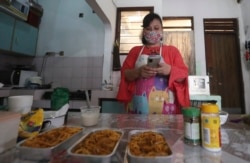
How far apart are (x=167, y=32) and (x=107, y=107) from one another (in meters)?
1.71

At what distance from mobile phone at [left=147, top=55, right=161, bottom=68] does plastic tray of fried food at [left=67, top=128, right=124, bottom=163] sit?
414 millimetres

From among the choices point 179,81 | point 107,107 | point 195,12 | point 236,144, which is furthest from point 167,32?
point 236,144

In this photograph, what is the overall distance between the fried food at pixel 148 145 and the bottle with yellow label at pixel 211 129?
0.11 meters

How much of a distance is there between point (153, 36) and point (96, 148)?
76 centimetres

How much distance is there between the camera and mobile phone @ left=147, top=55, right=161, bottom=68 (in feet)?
2.51

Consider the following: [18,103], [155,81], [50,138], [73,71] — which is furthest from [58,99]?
[73,71]

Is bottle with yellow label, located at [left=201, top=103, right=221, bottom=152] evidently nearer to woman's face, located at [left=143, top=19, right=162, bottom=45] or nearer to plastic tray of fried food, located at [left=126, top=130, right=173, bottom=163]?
plastic tray of fried food, located at [left=126, top=130, right=173, bottom=163]

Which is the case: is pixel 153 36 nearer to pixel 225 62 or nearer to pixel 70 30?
pixel 70 30

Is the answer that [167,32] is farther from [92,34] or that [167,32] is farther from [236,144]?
[236,144]

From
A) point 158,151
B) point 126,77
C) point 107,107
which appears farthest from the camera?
point 107,107

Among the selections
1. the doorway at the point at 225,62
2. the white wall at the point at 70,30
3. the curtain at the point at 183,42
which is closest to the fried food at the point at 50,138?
the white wall at the point at 70,30

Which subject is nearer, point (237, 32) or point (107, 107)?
point (107, 107)

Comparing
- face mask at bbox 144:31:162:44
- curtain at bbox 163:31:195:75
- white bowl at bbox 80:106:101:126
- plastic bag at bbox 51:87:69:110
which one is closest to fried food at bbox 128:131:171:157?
white bowl at bbox 80:106:101:126

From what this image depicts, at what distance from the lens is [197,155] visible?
371mm
